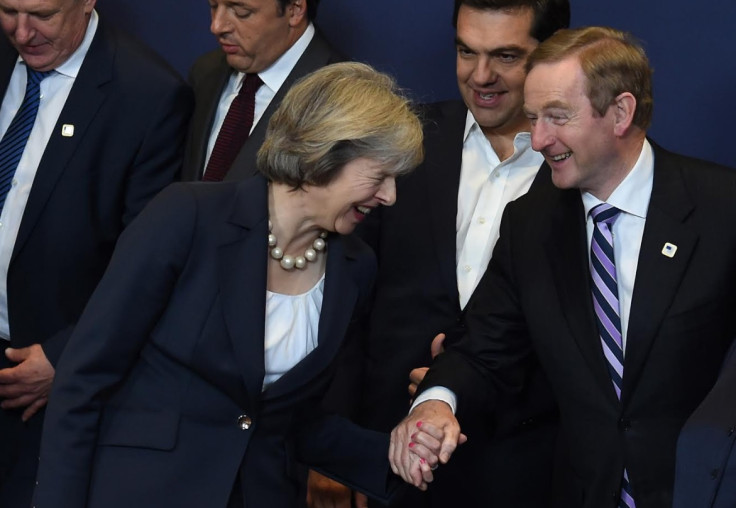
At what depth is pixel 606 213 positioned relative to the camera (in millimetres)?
3080

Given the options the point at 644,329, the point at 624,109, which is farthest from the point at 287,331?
the point at 624,109

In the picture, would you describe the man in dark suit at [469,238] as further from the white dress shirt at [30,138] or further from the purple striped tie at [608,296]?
the white dress shirt at [30,138]

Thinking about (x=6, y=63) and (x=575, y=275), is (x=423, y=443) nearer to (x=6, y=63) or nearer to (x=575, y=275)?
(x=575, y=275)

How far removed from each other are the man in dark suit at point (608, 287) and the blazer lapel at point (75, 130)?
3.76 feet

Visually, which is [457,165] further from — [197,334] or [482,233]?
[197,334]

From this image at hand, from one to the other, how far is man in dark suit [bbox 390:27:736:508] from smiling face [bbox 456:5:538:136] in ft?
1.07

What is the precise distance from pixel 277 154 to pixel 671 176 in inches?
35.6

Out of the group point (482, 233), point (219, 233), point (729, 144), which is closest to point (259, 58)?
point (482, 233)

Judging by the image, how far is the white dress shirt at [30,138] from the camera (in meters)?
3.63

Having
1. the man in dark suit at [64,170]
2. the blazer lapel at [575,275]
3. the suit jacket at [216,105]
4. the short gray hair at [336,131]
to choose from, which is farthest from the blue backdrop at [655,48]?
the short gray hair at [336,131]

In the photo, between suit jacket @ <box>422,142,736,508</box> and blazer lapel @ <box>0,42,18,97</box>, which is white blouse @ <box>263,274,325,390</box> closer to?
suit jacket @ <box>422,142,736,508</box>

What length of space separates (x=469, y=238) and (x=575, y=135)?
0.53m

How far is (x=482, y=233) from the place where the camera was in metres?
3.49

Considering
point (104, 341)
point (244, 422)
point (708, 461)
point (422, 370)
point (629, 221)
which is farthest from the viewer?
point (422, 370)
